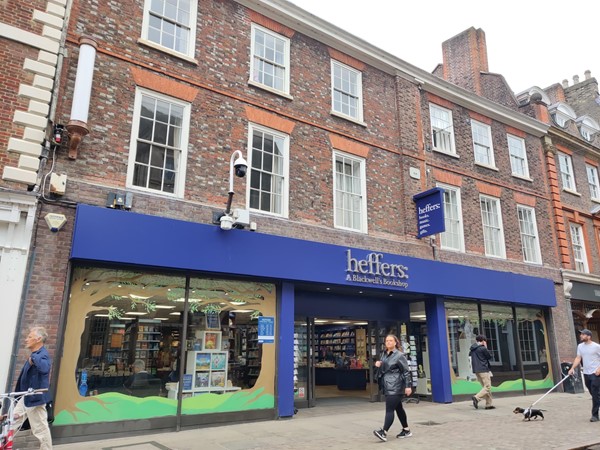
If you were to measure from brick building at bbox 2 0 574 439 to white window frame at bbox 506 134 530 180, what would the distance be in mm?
1108

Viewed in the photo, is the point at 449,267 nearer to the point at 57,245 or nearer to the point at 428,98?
the point at 428,98

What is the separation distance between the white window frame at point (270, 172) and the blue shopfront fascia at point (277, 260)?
41.6 inches

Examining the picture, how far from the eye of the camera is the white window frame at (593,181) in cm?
1932

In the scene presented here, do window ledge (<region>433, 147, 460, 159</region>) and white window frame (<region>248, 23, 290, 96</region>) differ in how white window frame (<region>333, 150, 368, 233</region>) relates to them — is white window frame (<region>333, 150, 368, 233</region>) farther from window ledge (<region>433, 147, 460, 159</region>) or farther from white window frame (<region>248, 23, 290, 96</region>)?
window ledge (<region>433, 147, 460, 159</region>)

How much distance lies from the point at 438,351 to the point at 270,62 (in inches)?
348

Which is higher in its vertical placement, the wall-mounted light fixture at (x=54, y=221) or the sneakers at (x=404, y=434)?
the wall-mounted light fixture at (x=54, y=221)

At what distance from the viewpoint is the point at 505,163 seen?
16.2 meters

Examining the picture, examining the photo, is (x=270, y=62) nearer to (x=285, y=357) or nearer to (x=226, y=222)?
(x=226, y=222)

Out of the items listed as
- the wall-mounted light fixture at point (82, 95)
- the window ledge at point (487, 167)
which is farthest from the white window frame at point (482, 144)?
the wall-mounted light fixture at point (82, 95)

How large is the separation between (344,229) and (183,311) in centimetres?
452

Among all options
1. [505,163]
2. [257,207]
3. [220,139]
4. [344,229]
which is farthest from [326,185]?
[505,163]

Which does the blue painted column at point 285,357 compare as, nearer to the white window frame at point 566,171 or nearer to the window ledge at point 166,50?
the window ledge at point 166,50

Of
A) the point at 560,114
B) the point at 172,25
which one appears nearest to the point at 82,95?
the point at 172,25

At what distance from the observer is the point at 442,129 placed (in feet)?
47.8
